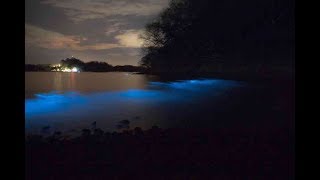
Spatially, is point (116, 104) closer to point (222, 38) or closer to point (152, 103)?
point (152, 103)

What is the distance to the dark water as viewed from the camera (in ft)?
44.4

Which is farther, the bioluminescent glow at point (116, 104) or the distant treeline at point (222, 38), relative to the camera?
the distant treeline at point (222, 38)

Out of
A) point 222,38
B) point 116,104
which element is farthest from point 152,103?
point 222,38

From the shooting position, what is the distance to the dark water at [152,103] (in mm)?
13539

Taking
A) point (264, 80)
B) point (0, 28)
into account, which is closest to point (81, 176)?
point (0, 28)

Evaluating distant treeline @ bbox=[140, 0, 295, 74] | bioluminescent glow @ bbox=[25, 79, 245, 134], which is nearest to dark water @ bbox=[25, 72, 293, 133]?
bioluminescent glow @ bbox=[25, 79, 245, 134]

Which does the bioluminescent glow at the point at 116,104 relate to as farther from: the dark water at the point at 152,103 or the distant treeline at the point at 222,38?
the distant treeline at the point at 222,38

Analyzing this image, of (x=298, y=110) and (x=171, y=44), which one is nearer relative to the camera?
(x=298, y=110)

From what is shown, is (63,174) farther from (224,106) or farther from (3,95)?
(224,106)

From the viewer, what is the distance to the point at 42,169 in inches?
338

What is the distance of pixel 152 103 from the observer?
559 inches

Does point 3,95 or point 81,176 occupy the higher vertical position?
point 3,95

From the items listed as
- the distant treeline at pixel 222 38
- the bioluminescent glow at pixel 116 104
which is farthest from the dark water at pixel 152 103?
the distant treeline at pixel 222 38

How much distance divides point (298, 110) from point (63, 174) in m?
6.23
